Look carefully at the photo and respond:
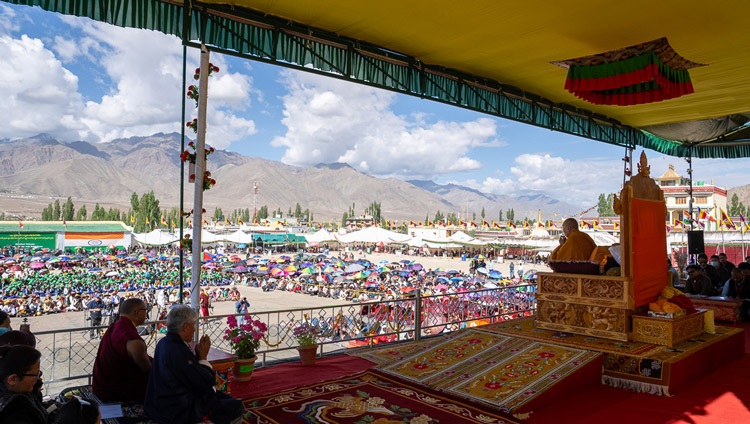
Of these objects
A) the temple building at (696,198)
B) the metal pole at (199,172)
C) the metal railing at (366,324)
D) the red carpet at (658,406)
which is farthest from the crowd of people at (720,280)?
the temple building at (696,198)

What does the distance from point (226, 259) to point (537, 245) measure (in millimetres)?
24271

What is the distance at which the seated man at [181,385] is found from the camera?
315cm

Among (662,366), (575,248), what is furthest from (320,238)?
(662,366)

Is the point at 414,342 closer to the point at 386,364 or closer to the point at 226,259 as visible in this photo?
the point at 386,364

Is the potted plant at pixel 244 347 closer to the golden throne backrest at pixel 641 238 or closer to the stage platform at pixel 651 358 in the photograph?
the stage platform at pixel 651 358

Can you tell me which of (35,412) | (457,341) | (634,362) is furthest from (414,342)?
(35,412)

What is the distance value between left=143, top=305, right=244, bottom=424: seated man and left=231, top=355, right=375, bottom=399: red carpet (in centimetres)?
119

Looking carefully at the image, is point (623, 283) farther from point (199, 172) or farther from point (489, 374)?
point (199, 172)

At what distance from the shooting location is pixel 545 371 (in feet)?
15.6

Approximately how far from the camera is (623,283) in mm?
5547

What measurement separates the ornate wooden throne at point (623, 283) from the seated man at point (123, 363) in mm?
4625

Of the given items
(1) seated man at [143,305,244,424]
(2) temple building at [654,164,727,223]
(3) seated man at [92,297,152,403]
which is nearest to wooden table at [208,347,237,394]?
(3) seated man at [92,297,152,403]

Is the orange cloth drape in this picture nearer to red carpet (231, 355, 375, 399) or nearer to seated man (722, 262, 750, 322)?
seated man (722, 262, 750, 322)

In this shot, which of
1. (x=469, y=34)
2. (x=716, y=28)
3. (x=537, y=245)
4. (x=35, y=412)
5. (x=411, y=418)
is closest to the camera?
(x=35, y=412)
